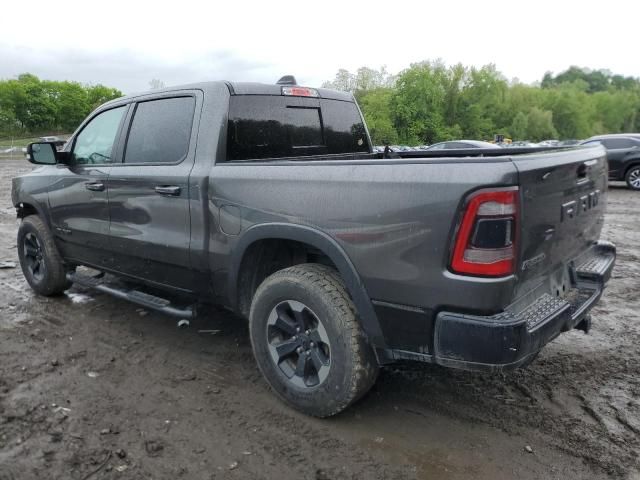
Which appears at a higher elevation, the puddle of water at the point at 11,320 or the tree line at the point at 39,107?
the tree line at the point at 39,107

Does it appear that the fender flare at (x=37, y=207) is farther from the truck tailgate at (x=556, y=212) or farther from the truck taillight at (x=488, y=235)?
the truck tailgate at (x=556, y=212)

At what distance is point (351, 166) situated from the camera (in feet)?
8.48

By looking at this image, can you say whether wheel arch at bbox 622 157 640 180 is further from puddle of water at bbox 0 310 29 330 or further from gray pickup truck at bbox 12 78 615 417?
puddle of water at bbox 0 310 29 330

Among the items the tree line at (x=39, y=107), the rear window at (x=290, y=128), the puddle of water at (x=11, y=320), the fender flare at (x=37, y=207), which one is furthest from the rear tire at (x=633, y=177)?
the tree line at (x=39, y=107)

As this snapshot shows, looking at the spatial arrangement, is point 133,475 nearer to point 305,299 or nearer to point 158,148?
point 305,299

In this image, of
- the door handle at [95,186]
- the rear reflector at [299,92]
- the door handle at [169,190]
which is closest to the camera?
the door handle at [169,190]

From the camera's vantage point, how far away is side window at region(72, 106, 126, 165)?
4135 mm

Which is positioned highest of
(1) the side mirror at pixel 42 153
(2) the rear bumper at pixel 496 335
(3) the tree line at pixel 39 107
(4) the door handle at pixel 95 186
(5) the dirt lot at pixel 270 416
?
(3) the tree line at pixel 39 107

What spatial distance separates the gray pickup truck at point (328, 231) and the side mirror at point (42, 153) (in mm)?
19

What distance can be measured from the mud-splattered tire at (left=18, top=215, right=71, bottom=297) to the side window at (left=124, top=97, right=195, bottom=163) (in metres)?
1.62

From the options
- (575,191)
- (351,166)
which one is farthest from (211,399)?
(575,191)

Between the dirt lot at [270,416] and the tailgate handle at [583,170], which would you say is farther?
the tailgate handle at [583,170]

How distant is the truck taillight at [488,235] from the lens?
2184mm

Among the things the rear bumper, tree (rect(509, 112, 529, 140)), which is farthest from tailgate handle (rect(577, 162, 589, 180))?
tree (rect(509, 112, 529, 140))
